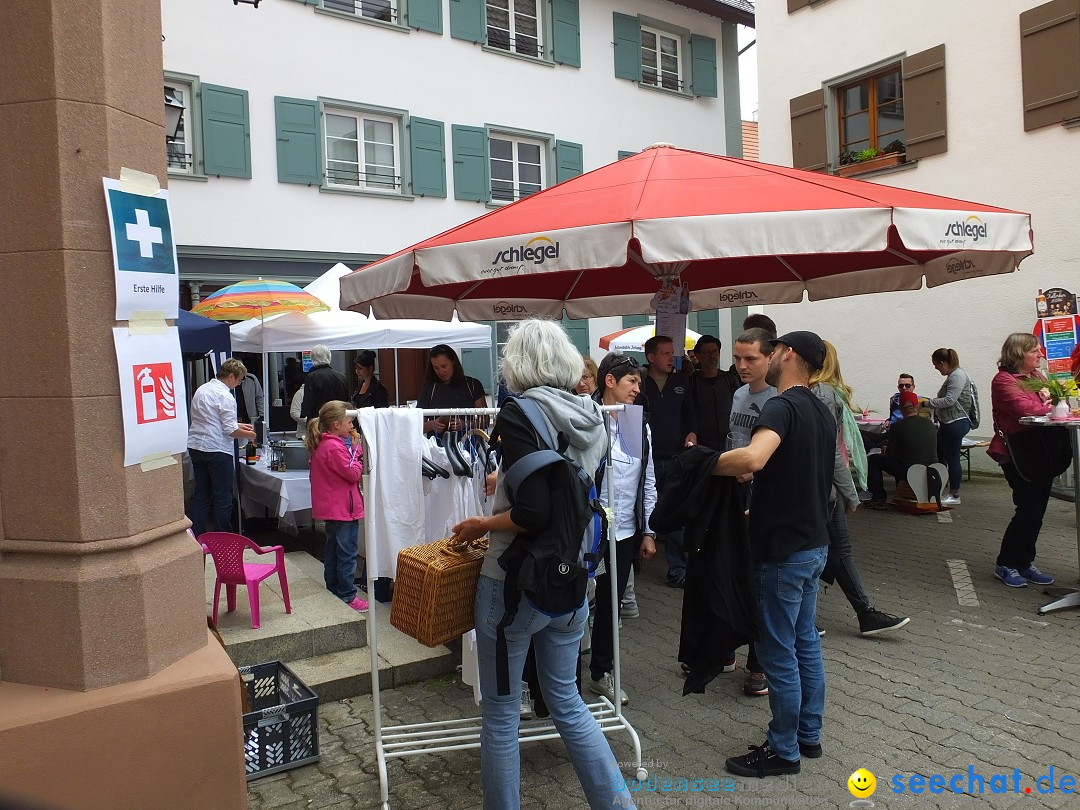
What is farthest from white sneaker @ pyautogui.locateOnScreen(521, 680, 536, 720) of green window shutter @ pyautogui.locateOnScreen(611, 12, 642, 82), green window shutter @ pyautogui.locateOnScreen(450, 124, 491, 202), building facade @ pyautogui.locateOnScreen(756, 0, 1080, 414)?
Result: green window shutter @ pyautogui.locateOnScreen(611, 12, 642, 82)

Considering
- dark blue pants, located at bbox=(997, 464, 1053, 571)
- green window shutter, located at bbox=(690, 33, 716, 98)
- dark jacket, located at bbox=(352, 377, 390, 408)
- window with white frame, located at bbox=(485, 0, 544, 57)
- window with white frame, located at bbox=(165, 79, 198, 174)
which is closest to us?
dark blue pants, located at bbox=(997, 464, 1053, 571)

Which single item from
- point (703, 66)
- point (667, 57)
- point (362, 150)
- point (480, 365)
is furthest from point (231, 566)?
point (703, 66)

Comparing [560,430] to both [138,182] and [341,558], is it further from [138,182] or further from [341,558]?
[341,558]

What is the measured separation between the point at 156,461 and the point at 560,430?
146cm

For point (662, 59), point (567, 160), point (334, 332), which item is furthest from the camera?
point (662, 59)

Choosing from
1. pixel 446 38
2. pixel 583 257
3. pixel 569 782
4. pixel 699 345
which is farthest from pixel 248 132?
pixel 569 782

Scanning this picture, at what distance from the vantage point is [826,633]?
5160 mm

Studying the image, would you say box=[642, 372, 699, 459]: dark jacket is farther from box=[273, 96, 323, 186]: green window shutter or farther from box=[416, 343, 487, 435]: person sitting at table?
box=[273, 96, 323, 186]: green window shutter

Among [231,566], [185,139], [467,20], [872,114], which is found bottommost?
[231,566]

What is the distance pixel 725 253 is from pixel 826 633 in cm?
241

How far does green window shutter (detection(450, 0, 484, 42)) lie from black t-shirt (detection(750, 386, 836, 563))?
1342 centimetres

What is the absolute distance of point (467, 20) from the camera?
1495cm

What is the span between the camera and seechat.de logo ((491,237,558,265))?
483 cm

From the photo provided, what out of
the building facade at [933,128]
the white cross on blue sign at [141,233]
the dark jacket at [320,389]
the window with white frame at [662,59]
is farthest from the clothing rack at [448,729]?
the window with white frame at [662,59]
